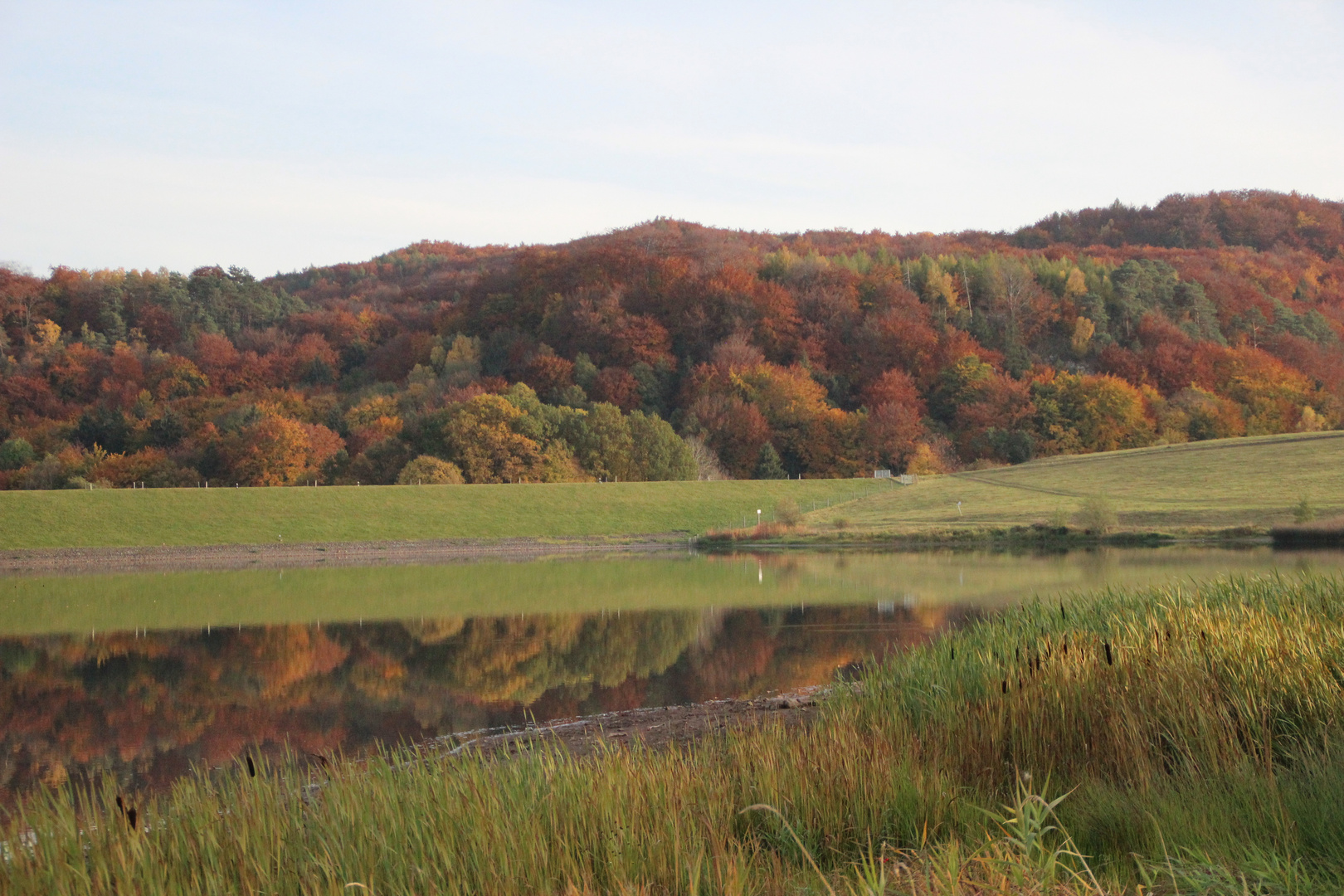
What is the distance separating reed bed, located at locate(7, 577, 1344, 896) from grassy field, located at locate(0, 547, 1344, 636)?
11.5m

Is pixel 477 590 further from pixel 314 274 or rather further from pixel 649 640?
pixel 314 274

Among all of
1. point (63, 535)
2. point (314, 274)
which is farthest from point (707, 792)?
point (314, 274)

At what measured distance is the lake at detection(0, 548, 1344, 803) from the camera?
11.5 metres

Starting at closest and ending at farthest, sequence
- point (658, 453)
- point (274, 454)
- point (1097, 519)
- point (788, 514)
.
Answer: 1. point (1097, 519)
2. point (788, 514)
3. point (274, 454)
4. point (658, 453)

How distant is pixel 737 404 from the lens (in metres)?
67.0

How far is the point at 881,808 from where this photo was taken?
5406 mm

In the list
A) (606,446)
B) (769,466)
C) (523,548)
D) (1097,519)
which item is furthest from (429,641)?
(769,466)

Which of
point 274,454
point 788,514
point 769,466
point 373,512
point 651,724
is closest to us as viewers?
point 651,724

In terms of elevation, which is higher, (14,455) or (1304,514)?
(14,455)

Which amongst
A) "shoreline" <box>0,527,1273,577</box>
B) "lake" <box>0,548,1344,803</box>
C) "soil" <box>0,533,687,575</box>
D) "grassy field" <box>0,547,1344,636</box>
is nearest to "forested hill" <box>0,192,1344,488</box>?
"soil" <box>0,533,687,575</box>

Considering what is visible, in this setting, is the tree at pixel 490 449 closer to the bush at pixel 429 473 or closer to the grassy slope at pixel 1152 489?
the bush at pixel 429 473

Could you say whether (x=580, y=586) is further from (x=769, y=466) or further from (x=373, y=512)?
(x=769, y=466)

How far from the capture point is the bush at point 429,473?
5625 centimetres

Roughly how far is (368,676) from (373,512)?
107 ft
